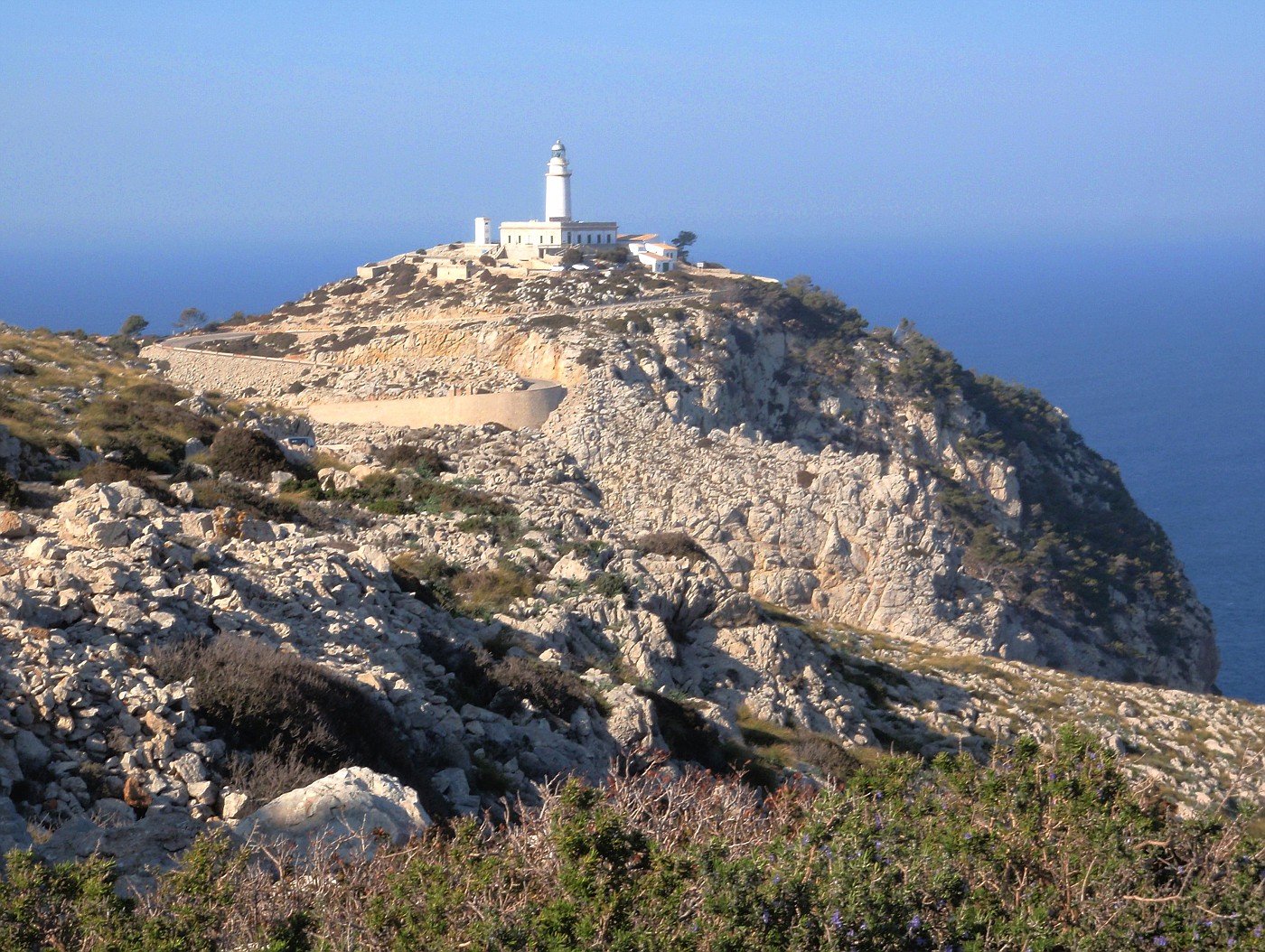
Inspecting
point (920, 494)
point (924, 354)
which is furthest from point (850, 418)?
point (920, 494)

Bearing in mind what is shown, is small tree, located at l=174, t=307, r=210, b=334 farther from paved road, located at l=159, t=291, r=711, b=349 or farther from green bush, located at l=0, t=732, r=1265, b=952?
green bush, located at l=0, t=732, r=1265, b=952

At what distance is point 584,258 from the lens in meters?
58.7

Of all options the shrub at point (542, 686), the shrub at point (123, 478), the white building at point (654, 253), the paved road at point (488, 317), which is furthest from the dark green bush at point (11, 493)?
the white building at point (654, 253)

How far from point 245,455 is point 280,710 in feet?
37.2

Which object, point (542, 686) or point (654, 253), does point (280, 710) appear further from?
point (654, 253)

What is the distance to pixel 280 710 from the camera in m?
8.15

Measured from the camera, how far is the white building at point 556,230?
59719 mm

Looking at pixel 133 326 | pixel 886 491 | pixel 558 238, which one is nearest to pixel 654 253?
pixel 558 238

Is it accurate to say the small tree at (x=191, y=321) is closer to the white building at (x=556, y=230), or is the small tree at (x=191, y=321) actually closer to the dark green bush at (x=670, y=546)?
the white building at (x=556, y=230)

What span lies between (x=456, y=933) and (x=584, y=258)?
54.9 meters

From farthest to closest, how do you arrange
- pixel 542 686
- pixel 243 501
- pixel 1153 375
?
pixel 1153 375, pixel 243 501, pixel 542 686

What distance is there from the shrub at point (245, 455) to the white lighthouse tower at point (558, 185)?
154 feet

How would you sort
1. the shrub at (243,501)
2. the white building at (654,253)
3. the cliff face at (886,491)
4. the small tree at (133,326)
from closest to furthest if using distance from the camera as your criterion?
1. the shrub at (243,501)
2. the cliff face at (886,491)
3. the small tree at (133,326)
4. the white building at (654,253)

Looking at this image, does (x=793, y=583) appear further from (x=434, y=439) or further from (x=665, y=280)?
(x=665, y=280)
